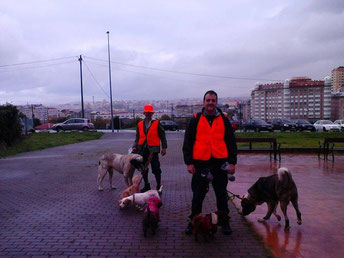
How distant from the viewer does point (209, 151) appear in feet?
14.0

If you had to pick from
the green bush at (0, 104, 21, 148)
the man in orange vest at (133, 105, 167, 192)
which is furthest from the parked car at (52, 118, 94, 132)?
the man in orange vest at (133, 105, 167, 192)

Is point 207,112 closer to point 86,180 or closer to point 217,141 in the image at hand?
point 217,141

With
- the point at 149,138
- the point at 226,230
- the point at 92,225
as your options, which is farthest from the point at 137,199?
the point at 226,230

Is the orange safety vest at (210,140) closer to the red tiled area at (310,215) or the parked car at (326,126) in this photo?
the red tiled area at (310,215)

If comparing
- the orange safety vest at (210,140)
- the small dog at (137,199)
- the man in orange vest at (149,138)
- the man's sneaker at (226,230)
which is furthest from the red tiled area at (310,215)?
the man in orange vest at (149,138)

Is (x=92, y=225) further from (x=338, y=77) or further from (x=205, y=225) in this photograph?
(x=338, y=77)

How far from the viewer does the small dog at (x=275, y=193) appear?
4.44m

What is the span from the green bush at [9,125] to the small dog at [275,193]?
48.8ft

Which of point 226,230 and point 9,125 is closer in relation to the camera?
point 226,230

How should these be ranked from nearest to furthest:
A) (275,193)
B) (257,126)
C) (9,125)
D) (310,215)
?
(275,193) → (310,215) → (9,125) → (257,126)

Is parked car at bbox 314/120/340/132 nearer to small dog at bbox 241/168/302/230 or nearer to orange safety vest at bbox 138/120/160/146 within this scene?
orange safety vest at bbox 138/120/160/146

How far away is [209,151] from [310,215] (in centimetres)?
229

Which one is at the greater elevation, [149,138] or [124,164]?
[149,138]

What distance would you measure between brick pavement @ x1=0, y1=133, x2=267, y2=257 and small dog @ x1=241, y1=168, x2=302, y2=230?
0.40m
